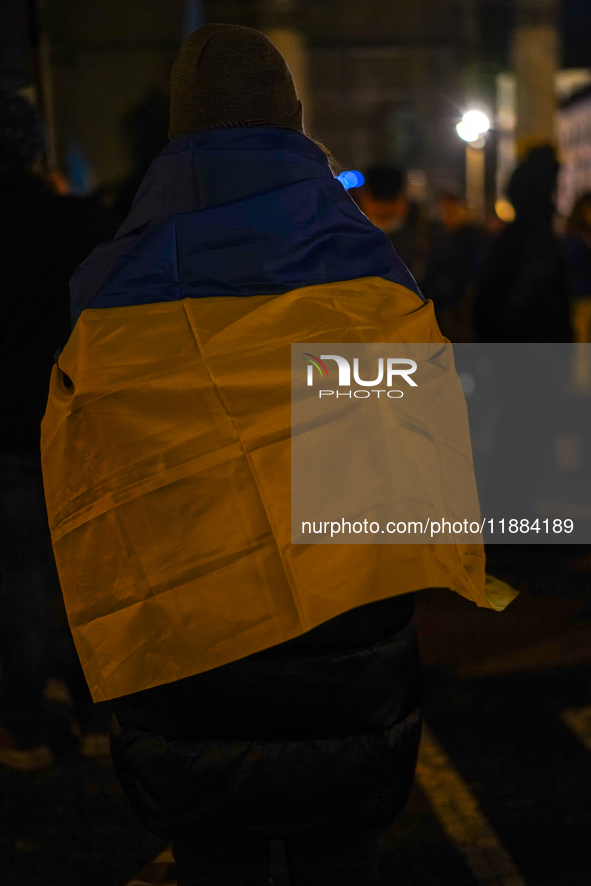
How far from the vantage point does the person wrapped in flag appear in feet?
4.81

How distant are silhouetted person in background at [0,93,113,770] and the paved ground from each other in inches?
12.1

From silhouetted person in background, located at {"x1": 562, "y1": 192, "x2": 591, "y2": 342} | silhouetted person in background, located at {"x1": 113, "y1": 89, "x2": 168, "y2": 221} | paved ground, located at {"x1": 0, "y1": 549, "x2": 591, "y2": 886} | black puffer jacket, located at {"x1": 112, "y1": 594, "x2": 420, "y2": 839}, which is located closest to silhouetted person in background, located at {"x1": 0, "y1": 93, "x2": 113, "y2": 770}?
paved ground, located at {"x1": 0, "y1": 549, "x2": 591, "y2": 886}

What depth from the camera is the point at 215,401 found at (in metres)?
1.46

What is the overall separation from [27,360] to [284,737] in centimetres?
156

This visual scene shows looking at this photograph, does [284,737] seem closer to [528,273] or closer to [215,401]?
[215,401]

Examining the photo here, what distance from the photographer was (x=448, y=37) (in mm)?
21312

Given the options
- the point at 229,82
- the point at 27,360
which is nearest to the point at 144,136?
the point at 27,360

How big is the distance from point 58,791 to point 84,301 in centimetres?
209

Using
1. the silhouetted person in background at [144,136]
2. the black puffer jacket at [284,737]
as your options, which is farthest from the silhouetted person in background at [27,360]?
the black puffer jacket at [284,737]

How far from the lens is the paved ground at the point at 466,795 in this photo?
2.66 m

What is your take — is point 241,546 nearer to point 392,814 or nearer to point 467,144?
point 392,814

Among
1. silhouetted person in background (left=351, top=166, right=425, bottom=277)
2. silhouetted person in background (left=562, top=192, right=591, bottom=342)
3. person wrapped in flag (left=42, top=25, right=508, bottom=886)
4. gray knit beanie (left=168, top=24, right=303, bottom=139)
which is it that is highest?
gray knit beanie (left=168, top=24, right=303, bottom=139)
